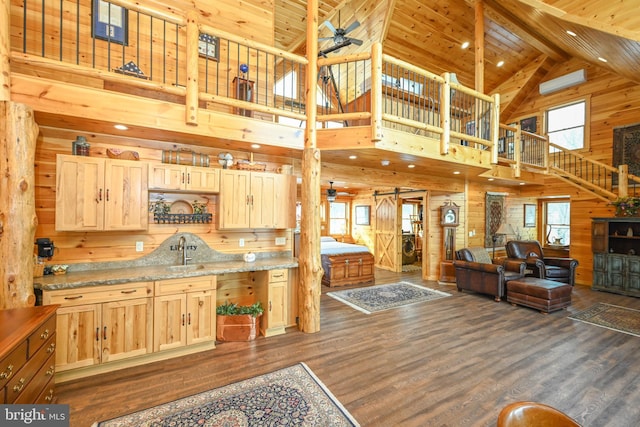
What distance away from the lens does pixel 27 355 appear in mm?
1822

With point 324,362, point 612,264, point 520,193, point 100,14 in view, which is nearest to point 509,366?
point 324,362

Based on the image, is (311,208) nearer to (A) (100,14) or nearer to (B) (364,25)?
(A) (100,14)

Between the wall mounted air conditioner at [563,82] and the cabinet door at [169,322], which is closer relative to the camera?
the cabinet door at [169,322]

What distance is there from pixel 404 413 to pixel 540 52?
10.1 m

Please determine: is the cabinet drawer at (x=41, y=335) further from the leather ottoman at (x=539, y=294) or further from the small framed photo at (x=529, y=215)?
the small framed photo at (x=529, y=215)

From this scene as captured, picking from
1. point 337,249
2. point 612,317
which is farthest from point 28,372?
point 612,317

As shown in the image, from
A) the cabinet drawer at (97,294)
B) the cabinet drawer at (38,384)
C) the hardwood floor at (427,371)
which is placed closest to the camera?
the cabinet drawer at (38,384)

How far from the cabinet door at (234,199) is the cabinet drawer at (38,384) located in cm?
Result: 204

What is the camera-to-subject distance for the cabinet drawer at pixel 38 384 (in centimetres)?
177

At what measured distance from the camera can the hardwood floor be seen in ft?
7.97

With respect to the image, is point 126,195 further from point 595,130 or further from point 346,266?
point 595,130

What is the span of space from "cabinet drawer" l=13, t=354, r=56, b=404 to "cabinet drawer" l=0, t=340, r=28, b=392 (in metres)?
0.18

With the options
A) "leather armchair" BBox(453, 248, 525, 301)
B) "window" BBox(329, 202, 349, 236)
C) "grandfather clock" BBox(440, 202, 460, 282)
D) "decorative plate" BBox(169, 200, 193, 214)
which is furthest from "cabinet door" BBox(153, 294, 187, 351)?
"window" BBox(329, 202, 349, 236)

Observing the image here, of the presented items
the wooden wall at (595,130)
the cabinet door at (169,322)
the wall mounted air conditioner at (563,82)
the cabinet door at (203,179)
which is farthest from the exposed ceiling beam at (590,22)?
the cabinet door at (169,322)
